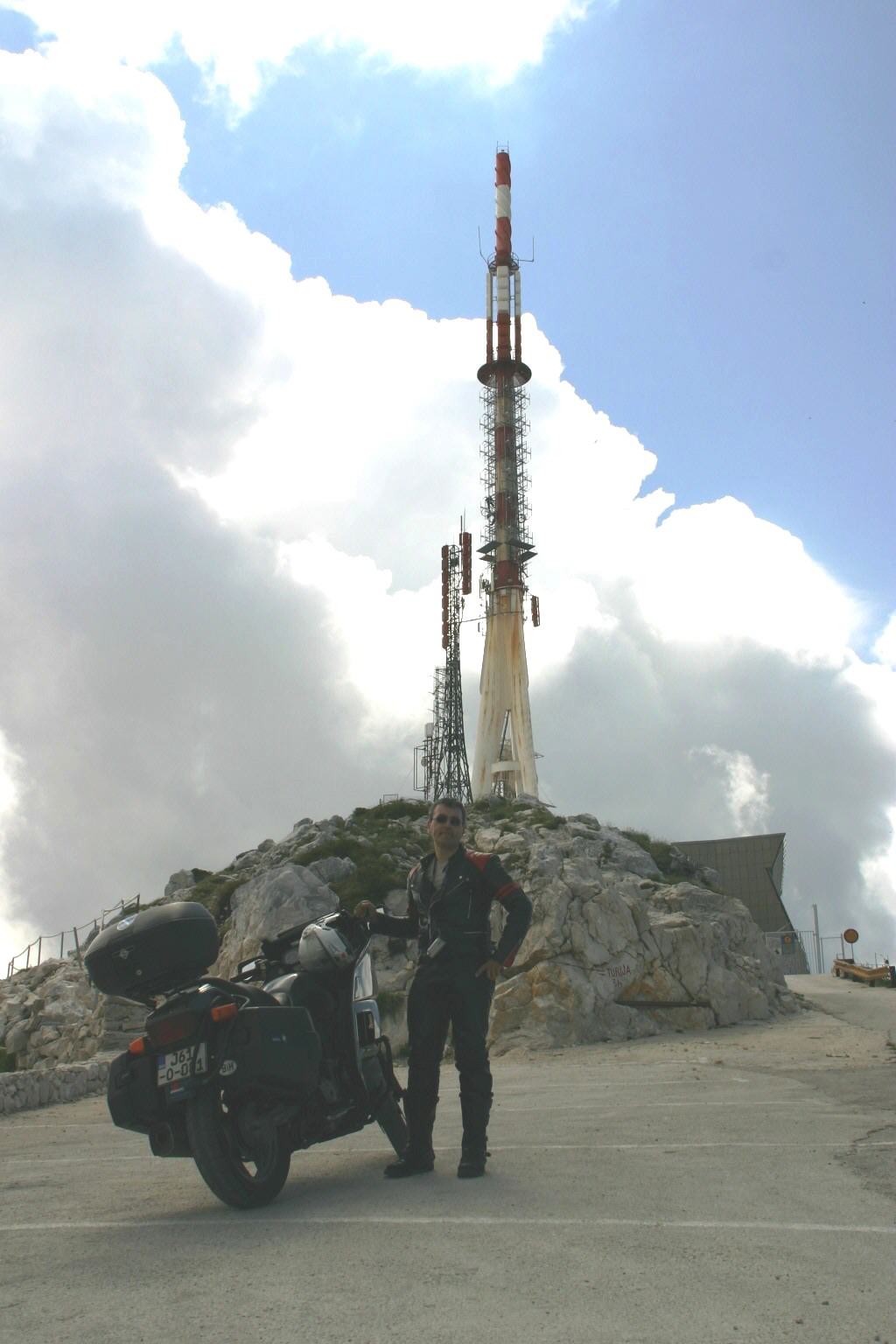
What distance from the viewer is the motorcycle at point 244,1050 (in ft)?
15.5

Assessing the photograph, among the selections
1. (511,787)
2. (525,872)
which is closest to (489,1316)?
(525,872)

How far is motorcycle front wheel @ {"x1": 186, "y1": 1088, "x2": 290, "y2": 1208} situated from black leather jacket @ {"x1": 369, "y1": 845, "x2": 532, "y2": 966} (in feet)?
3.95

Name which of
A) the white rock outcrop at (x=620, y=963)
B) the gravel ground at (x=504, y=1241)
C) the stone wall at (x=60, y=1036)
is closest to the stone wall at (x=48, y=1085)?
the stone wall at (x=60, y=1036)

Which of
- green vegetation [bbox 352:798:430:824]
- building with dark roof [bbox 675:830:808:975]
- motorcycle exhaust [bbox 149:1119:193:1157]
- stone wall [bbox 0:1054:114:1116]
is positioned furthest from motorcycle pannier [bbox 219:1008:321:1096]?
building with dark roof [bbox 675:830:808:975]

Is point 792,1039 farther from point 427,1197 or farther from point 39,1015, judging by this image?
point 39,1015

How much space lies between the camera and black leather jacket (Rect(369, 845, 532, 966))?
18.5ft

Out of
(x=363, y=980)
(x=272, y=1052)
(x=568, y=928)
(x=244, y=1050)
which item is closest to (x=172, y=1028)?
(x=244, y=1050)

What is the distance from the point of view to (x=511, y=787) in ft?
149

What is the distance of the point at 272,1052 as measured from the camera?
15.8 ft

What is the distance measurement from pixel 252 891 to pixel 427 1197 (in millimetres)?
14682

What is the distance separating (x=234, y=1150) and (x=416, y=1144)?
40.6 inches

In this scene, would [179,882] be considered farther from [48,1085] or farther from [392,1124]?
[392,1124]

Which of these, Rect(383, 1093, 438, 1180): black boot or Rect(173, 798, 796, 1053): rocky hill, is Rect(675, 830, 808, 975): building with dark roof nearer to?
Rect(173, 798, 796, 1053): rocky hill

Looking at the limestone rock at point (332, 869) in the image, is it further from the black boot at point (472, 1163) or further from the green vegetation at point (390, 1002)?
the black boot at point (472, 1163)
